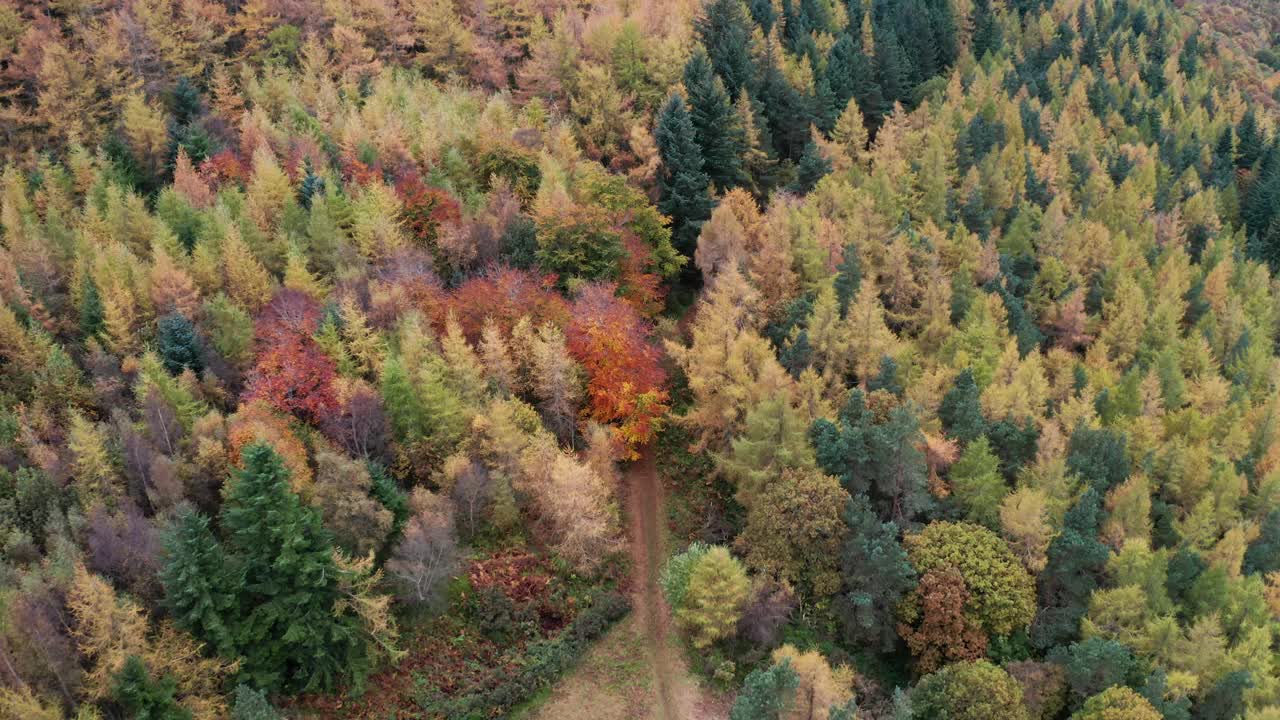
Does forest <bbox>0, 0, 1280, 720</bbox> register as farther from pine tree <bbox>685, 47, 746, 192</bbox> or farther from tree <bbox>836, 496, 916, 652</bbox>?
pine tree <bbox>685, 47, 746, 192</bbox>

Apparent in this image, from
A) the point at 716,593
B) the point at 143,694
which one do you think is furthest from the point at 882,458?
the point at 143,694

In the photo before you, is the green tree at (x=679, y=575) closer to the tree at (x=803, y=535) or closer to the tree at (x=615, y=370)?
the tree at (x=803, y=535)

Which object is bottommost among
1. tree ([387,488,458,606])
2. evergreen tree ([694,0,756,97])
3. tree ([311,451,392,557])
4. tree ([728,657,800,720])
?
tree ([728,657,800,720])

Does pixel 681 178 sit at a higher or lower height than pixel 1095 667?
higher

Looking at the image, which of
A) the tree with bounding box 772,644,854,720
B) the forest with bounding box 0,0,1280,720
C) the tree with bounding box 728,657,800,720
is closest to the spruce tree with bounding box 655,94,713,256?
the forest with bounding box 0,0,1280,720

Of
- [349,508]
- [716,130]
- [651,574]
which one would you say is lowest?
[651,574]

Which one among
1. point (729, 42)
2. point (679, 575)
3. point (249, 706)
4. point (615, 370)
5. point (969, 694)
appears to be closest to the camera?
point (249, 706)

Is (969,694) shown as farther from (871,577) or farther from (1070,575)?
(1070,575)
